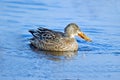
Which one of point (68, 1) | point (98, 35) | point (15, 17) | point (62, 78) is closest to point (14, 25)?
point (15, 17)

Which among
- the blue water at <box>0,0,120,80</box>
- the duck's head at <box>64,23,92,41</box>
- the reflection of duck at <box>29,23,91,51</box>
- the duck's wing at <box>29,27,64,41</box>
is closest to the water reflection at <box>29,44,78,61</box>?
the blue water at <box>0,0,120,80</box>

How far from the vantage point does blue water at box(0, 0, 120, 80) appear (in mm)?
12633

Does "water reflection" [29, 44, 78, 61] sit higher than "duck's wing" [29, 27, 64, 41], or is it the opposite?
"duck's wing" [29, 27, 64, 41]

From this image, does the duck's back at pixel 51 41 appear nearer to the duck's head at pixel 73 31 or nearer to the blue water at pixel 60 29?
the duck's head at pixel 73 31

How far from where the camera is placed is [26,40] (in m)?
16.2

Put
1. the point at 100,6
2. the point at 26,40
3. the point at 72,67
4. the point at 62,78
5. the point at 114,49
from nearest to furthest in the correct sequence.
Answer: the point at 62,78
the point at 72,67
the point at 114,49
the point at 26,40
the point at 100,6

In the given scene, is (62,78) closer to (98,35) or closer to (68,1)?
(98,35)

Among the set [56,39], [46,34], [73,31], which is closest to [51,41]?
[56,39]

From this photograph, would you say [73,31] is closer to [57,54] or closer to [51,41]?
[51,41]

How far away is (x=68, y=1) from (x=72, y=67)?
806cm

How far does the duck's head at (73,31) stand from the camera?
15.8 metres

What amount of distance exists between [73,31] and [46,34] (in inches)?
29.2

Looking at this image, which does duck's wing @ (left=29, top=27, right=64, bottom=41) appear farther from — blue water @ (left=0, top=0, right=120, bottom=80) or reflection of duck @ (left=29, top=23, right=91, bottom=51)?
blue water @ (left=0, top=0, right=120, bottom=80)

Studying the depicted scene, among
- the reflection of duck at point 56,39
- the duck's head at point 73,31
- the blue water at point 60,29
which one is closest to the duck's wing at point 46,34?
the reflection of duck at point 56,39
